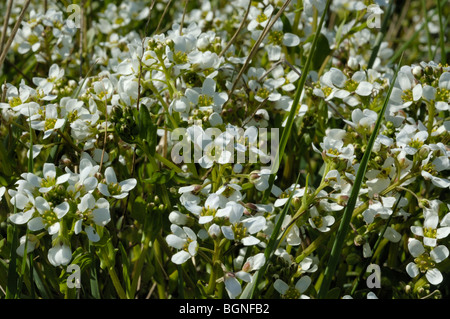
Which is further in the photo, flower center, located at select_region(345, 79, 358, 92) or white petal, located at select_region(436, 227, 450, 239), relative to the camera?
flower center, located at select_region(345, 79, 358, 92)

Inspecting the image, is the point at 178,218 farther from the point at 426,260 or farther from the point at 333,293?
the point at 426,260

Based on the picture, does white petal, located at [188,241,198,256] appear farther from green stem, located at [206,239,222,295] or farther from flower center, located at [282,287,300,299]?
flower center, located at [282,287,300,299]

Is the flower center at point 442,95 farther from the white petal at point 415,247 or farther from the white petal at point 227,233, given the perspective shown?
the white petal at point 227,233

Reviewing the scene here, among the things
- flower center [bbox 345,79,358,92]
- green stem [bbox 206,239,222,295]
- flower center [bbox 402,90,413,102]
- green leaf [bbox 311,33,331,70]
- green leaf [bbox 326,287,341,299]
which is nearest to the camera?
green stem [bbox 206,239,222,295]

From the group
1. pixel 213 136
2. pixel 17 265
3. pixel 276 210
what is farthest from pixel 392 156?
pixel 17 265

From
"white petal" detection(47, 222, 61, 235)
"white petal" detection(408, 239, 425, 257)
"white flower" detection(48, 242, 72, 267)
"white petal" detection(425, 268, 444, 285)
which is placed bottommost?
"white petal" detection(425, 268, 444, 285)

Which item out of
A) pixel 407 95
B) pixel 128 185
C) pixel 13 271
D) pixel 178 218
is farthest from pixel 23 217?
pixel 407 95

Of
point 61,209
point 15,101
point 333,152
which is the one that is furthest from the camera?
point 15,101

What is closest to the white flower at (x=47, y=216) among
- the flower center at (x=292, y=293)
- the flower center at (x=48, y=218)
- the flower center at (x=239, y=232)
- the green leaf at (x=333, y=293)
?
the flower center at (x=48, y=218)

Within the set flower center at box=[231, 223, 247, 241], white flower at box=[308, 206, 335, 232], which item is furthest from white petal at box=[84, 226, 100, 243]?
white flower at box=[308, 206, 335, 232]
